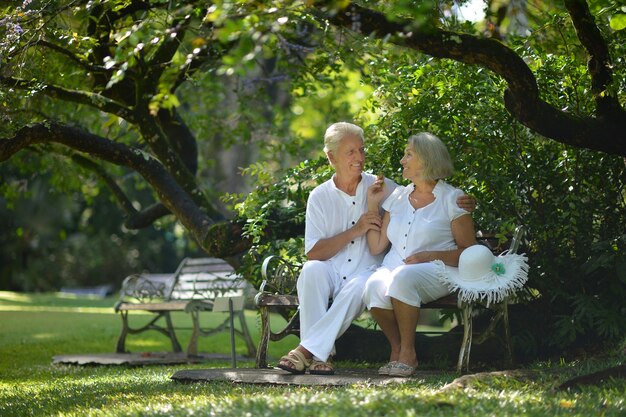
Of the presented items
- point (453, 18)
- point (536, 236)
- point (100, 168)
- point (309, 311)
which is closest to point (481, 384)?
point (309, 311)

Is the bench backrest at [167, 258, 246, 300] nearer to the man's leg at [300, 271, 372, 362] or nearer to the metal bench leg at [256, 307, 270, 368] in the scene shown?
the metal bench leg at [256, 307, 270, 368]

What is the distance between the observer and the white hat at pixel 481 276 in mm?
6375

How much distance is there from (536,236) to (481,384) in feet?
6.90

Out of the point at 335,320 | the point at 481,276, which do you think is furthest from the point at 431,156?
the point at 335,320

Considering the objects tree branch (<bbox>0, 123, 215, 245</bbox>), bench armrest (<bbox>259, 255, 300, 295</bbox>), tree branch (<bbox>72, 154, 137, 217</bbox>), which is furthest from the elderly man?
tree branch (<bbox>72, 154, 137, 217</bbox>)

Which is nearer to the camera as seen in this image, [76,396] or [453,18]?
[76,396]

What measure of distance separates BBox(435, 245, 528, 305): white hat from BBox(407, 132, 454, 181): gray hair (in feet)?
2.16

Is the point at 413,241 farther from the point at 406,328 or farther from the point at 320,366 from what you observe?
the point at 320,366

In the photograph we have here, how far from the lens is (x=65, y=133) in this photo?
30.9 ft

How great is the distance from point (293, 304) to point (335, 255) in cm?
45

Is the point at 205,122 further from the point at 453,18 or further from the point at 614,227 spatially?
the point at 614,227

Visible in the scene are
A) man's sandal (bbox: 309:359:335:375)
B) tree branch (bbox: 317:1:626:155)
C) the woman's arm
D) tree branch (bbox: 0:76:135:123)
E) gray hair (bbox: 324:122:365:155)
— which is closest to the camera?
tree branch (bbox: 317:1:626:155)

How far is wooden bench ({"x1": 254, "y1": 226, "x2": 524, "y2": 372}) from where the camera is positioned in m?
6.46

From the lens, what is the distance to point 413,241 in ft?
22.3
